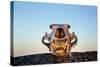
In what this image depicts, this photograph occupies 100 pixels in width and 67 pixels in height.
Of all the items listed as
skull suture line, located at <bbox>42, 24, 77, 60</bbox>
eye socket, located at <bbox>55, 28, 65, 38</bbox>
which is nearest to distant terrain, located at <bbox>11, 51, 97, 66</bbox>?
skull suture line, located at <bbox>42, 24, 77, 60</bbox>

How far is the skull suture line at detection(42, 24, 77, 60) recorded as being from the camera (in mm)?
2275

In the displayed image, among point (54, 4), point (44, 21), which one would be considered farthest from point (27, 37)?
point (54, 4)

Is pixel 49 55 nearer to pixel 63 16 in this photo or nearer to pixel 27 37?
pixel 27 37

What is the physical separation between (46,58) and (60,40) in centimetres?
27

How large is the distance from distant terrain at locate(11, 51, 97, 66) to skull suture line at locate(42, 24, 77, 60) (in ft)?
0.25

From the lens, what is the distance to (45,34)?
224 cm

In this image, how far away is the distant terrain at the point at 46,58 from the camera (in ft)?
7.00

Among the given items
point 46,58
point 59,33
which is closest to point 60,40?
point 59,33

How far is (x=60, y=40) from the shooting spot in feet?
7.59

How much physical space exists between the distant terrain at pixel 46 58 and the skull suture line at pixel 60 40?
0.08 metres

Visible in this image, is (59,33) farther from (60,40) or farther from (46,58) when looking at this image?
(46,58)

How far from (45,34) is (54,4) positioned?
1.19 ft

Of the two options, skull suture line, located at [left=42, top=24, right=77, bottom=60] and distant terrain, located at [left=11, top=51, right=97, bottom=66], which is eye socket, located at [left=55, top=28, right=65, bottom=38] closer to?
skull suture line, located at [left=42, top=24, right=77, bottom=60]

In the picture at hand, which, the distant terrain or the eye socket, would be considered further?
the eye socket
